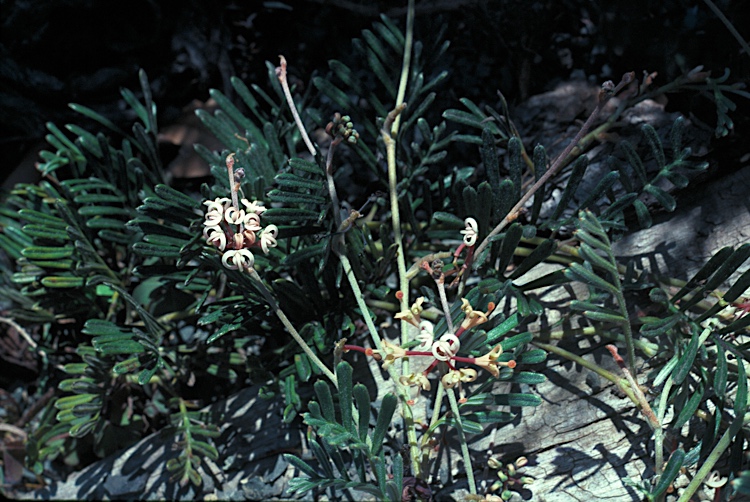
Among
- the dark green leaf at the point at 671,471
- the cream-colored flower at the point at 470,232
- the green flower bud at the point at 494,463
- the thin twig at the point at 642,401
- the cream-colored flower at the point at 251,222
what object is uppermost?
the cream-colored flower at the point at 251,222

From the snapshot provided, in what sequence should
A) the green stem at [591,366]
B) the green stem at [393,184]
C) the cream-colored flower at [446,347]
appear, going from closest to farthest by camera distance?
the cream-colored flower at [446,347] → the green stem at [591,366] → the green stem at [393,184]

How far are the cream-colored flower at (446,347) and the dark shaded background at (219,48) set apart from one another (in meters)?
0.79

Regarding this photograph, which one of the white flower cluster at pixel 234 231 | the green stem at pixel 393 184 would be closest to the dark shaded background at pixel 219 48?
the green stem at pixel 393 184

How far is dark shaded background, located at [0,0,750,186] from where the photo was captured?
1489 mm

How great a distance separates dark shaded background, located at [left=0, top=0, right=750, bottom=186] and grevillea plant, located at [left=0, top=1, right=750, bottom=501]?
0.14 m

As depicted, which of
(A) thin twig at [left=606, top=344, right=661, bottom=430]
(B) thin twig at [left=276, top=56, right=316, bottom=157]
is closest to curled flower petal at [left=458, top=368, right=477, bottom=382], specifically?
(A) thin twig at [left=606, top=344, right=661, bottom=430]

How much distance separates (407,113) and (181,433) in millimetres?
739

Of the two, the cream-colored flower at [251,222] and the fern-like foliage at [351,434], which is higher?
the cream-colored flower at [251,222]

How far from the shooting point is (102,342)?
42.7 inches

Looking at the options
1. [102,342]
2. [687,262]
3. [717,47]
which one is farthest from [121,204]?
[717,47]

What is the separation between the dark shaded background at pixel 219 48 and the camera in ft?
4.89

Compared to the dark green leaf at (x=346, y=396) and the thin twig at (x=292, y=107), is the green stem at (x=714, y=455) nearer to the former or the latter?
the dark green leaf at (x=346, y=396)

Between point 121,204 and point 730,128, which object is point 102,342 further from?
point 730,128

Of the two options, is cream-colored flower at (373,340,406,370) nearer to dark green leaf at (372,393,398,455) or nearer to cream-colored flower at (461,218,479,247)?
dark green leaf at (372,393,398,455)
